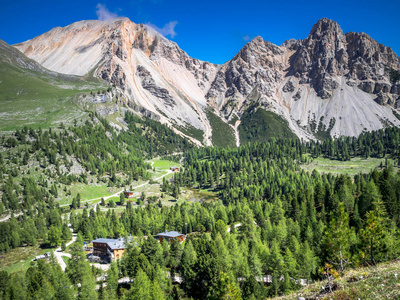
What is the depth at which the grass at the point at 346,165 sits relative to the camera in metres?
175

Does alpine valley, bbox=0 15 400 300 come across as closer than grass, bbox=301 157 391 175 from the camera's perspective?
Yes

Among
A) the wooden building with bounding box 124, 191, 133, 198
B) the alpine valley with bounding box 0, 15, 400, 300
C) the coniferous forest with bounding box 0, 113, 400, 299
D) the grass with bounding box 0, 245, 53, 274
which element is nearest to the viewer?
the alpine valley with bounding box 0, 15, 400, 300

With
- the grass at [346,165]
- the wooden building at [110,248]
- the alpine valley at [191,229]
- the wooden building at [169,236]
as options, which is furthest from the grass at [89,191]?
the grass at [346,165]

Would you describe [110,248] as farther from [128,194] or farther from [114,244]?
[128,194]

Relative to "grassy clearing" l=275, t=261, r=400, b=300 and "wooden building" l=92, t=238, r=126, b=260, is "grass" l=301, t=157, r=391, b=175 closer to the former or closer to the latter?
"wooden building" l=92, t=238, r=126, b=260

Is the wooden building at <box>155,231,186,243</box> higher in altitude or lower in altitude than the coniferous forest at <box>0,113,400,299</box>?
lower

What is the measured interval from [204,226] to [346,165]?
441 feet

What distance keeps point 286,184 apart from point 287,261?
312 feet

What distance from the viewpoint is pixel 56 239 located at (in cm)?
9381

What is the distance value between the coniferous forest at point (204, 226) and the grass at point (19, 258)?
3004 millimetres

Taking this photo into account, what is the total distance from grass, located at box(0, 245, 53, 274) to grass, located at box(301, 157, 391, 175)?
161m

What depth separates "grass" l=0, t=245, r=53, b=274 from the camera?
79938 millimetres

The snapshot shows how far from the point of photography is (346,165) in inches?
7357

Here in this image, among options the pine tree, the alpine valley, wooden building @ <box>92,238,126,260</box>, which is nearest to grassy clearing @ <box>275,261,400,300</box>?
the alpine valley
